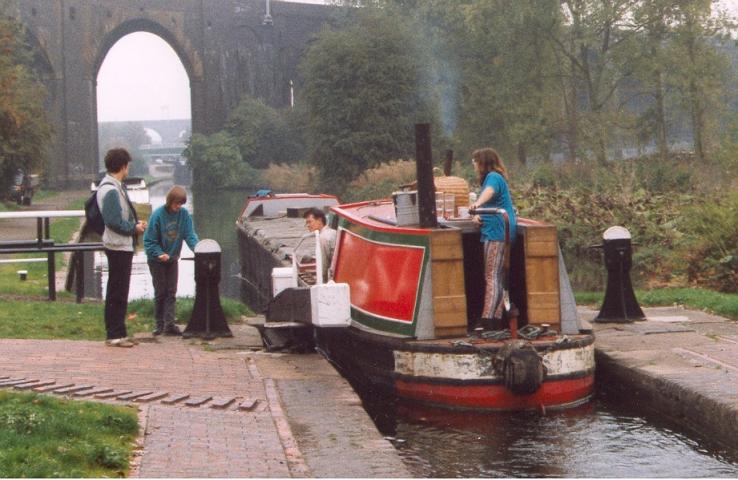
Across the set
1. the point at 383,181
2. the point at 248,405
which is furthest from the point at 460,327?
the point at 383,181

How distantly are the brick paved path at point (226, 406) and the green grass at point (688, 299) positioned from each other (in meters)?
3.64

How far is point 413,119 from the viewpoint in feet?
128

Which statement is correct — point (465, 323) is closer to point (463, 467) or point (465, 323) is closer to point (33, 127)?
point (463, 467)

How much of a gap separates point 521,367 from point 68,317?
4.41 metres

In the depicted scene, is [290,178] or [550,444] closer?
[550,444]

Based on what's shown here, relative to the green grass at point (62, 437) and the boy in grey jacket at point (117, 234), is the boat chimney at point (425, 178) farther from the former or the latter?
the green grass at point (62, 437)

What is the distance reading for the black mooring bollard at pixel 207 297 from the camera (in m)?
9.10

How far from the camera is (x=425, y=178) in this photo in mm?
7977

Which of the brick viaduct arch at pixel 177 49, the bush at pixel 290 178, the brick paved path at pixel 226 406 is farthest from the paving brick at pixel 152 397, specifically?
the brick viaduct arch at pixel 177 49

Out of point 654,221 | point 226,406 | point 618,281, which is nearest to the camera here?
point 226,406

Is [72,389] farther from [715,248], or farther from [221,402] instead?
[715,248]

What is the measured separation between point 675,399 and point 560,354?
2.45 ft

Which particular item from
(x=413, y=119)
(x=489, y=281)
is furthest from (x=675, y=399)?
(x=413, y=119)

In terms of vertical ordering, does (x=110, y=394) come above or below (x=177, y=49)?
below
